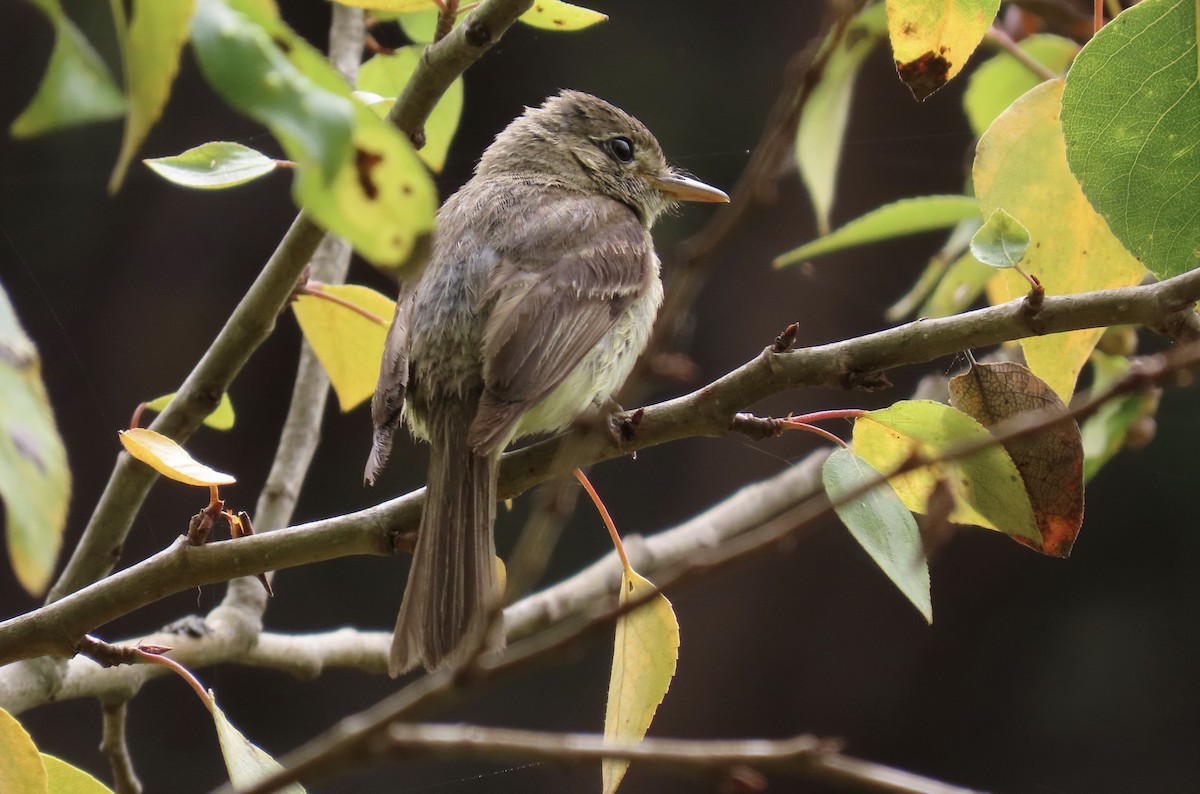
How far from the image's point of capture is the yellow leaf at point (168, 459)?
1.43 m

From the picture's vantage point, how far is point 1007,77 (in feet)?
9.12

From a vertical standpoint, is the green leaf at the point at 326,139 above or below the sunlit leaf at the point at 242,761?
above

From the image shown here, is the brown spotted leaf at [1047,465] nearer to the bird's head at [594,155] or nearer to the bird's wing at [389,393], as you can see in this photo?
the bird's wing at [389,393]

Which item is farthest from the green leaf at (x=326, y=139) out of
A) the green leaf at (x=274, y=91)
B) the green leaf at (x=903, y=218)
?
the green leaf at (x=903, y=218)

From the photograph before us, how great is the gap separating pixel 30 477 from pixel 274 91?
0.85 ft

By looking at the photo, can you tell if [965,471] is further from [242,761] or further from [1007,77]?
[1007,77]

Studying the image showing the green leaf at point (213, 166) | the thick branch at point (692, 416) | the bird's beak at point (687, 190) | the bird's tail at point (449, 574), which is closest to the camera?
the thick branch at point (692, 416)

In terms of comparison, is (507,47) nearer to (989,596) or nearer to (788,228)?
(788,228)

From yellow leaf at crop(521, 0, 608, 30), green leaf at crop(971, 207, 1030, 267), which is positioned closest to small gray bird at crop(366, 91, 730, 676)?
yellow leaf at crop(521, 0, 608, 30)

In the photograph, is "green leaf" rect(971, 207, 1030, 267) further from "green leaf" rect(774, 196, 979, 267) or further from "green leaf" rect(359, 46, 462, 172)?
"green leaf" rect(359, 46, 462, 172)

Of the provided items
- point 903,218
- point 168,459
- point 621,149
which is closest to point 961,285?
point 903,218

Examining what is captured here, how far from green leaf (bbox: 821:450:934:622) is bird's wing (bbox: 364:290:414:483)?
99 cm

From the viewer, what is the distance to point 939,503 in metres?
0.97

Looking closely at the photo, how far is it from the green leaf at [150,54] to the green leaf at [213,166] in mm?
1071
